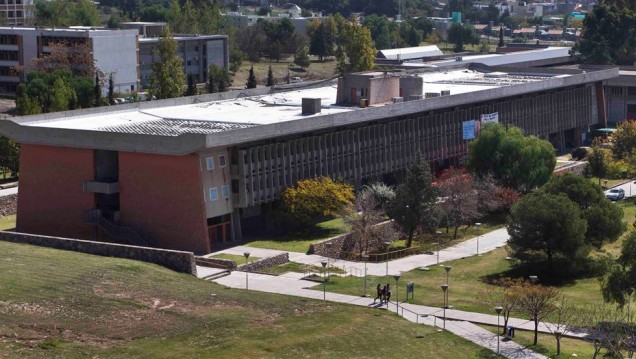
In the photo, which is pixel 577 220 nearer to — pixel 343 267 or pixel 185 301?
pixel 343 267

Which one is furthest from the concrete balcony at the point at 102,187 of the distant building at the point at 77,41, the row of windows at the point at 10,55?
the row of windows at the point at 10,55

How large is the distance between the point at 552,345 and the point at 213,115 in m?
27.3

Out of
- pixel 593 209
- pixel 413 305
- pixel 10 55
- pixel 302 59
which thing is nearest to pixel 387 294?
pixel 413 305

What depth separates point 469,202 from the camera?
194 feet

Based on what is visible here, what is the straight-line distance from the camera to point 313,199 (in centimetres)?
5684

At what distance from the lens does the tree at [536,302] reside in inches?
1599

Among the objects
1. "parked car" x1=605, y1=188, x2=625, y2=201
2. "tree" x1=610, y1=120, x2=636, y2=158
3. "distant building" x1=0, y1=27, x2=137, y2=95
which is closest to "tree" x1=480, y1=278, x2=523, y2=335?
"parked car" x1=605, y1=188, x2=625, y2=201

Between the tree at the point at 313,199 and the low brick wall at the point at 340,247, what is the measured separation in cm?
185

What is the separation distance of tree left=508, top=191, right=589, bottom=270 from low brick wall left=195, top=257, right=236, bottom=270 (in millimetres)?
10620

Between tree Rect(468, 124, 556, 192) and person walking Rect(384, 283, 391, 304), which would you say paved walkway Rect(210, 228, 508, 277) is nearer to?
person walking Rect(384, 283, 391, 304)

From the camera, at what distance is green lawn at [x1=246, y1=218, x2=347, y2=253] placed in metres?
54.2

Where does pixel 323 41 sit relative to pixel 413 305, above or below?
above

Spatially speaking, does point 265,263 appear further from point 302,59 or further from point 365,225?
point 302,59

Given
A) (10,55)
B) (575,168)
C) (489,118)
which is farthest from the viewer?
(10,55)
